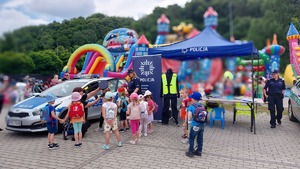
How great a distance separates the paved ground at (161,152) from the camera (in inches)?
167

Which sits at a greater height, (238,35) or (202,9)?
(202,9)

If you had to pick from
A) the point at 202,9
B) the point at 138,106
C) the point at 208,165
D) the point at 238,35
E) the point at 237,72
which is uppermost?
the point at 202,9

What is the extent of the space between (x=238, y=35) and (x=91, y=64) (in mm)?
13146

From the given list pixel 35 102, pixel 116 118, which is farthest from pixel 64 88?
pixel 116 118

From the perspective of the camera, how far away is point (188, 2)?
2033 millimetres

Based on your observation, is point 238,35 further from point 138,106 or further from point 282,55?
point 138,106

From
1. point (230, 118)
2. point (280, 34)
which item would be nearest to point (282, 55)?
point (280, 34)

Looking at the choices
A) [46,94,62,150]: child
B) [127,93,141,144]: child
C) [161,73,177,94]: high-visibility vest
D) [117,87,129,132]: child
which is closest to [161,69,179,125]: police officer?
[161,73,177,94]: high-visibility vest

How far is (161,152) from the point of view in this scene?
15.8 ft

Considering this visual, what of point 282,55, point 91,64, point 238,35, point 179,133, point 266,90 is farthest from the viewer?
point 91,64

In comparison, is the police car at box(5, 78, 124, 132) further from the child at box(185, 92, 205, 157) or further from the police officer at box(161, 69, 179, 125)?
the child at box(185, 92, 205, 157)

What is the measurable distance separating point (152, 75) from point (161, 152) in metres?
3.01

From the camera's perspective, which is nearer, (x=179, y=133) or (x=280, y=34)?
(x=280, y=34)

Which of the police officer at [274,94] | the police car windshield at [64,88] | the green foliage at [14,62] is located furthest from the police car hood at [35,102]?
the police officer at [274,94]
